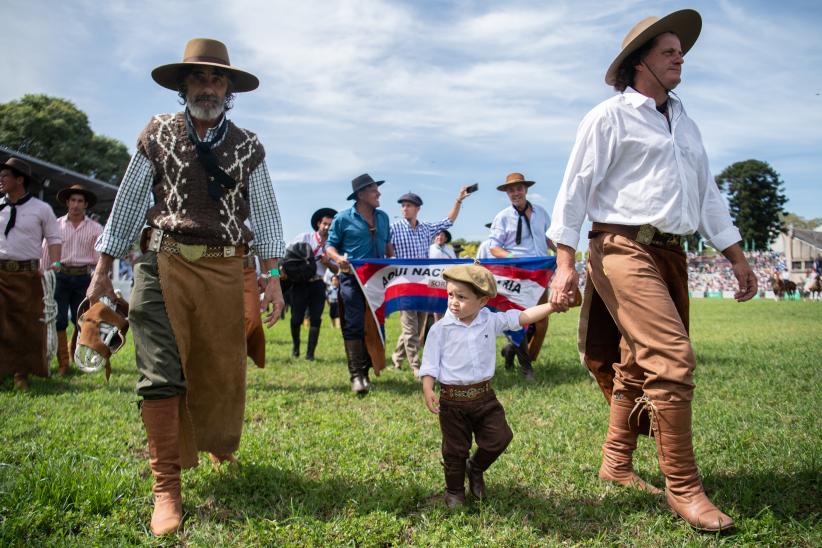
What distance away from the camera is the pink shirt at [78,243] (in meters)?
8.76

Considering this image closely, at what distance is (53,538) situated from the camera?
2900 millimetres

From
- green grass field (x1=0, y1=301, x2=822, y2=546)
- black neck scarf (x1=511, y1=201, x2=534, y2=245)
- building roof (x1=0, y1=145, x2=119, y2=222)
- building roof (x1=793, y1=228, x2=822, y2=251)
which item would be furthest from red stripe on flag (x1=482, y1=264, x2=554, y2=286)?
building roof (x1=793, y1=228, x2=822, y2=251)

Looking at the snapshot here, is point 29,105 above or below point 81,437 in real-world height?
above

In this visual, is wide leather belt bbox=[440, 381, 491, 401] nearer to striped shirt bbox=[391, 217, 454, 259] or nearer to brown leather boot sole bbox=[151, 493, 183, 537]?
brown leather boot sole bbox=[151, 493, 183, 537]

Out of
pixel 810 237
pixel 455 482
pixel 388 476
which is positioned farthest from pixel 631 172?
pixel 810 237

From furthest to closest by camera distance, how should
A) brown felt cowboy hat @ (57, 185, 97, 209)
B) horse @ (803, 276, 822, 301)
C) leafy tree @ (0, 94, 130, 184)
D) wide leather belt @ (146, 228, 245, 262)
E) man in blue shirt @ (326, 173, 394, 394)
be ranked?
horse @ (803, 276, 822, 301)
leafy tree @ (0, 94, 130, 184)
brown felt cowboy hat @ (57, 185, 97, 209)
man in blue shirt @ (326, 173, 394, 394)
wide leather belt @ (146, 228, 245, 262)

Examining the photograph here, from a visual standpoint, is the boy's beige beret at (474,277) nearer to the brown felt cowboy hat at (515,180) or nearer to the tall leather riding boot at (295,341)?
the brown felt cowboy hat at (515,180)

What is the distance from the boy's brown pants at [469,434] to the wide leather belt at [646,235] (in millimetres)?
1175

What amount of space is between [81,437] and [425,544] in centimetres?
317

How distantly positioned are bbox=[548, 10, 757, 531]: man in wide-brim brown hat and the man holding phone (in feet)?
15.2

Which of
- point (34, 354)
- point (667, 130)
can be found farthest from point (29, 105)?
point (667, 130)

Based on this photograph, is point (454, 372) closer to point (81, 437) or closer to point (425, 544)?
point (425, 544)

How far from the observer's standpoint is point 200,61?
375 cm

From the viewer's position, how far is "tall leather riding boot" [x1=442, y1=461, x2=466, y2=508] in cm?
339
